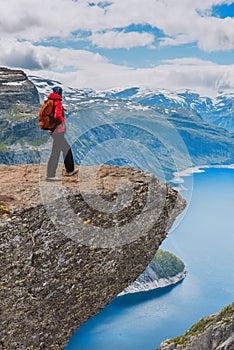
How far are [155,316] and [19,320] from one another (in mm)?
134497

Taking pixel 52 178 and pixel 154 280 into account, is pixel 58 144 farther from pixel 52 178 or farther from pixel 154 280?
pixel 154 280

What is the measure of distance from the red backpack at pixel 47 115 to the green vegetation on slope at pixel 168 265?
17019 cm

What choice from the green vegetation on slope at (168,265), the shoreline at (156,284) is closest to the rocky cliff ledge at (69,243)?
the shoreline at (156,284)

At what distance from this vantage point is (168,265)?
180625mm

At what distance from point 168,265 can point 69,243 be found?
176 m

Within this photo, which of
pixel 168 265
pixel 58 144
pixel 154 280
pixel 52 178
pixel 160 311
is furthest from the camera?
pixel 168 265

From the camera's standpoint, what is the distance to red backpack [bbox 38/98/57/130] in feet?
42.8

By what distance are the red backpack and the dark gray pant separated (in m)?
0.56

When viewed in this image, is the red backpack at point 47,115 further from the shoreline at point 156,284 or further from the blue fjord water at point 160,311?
the shoreline at point 156,284

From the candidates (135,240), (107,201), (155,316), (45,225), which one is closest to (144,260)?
(135,240)

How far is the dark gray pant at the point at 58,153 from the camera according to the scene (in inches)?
537

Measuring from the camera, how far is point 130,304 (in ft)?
489

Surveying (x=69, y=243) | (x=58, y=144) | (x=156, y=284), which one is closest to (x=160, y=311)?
(x=156, y=284)

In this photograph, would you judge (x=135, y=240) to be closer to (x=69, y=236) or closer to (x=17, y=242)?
(x=69, y=236)
